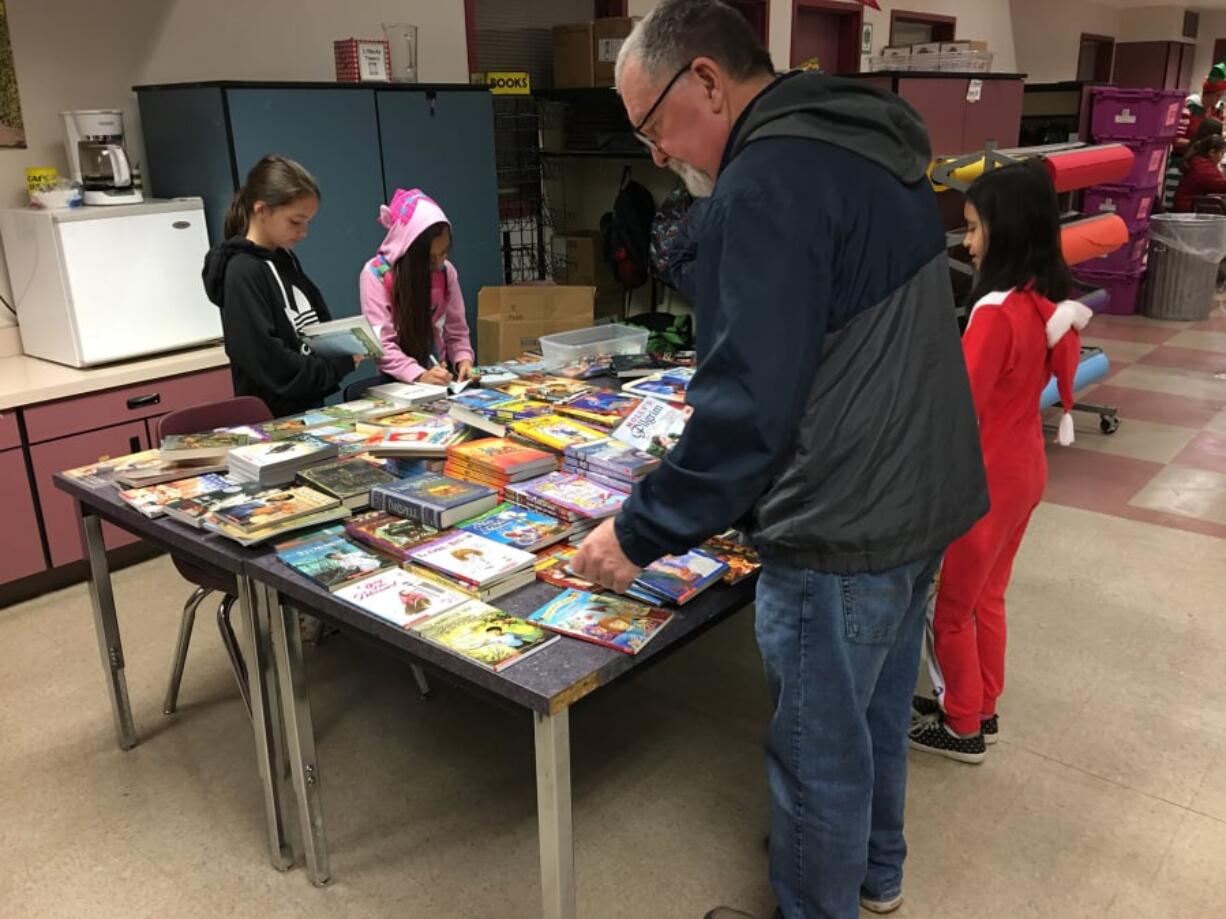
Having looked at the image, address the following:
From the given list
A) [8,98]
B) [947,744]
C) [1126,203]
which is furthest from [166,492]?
[1126,203]

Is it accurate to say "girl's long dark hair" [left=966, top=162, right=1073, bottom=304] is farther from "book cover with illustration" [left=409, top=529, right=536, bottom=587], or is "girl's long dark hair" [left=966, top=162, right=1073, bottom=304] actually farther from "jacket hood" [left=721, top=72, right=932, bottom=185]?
"book cover with illustration" [left=409, top=529, right=536, bottom=587]

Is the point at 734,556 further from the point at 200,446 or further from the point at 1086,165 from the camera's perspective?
the point at 1086,165

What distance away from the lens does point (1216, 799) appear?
248 centimetres

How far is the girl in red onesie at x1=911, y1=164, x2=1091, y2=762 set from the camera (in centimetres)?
233

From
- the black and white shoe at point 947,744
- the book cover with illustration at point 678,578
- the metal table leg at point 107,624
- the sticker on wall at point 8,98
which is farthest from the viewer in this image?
the sticker on wall at point 8,98

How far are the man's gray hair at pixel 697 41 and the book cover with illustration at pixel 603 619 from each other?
2.87 feet

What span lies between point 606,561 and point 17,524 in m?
2.79

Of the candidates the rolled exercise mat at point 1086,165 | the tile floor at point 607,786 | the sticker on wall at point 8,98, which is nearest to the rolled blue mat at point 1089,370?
the rolled exercise mat at point 1086,165

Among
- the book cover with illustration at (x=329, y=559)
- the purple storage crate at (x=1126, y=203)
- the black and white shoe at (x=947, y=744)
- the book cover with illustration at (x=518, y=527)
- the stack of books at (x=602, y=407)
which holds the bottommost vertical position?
the black and white shoe at (x=947, y=744)

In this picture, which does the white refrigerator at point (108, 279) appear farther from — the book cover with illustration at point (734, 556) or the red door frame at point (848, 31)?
the red door frame at point (848, 31)

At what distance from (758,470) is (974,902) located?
129 centimetres

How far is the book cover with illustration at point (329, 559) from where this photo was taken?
1844 millimetres

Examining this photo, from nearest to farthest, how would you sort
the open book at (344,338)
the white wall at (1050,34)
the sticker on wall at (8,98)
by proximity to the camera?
the open book at (344,338) → the sticker on wall at (8,98) → the white wall at (1050,34)

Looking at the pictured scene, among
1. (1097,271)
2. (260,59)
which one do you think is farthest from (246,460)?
(1097,271)
